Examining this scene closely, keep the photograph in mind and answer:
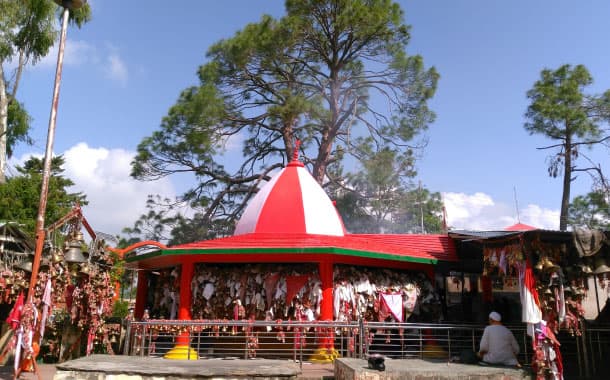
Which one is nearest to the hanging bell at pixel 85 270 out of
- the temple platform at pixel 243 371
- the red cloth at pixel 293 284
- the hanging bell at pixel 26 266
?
the hanging bell at pixel 26 266

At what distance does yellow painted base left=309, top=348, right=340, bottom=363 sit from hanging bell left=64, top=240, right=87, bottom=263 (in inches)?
212

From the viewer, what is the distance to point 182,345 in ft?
35.1

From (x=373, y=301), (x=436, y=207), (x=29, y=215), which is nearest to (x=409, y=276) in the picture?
(x=373, y=301)

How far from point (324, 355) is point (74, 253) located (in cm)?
577

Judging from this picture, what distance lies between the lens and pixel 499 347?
8.35m

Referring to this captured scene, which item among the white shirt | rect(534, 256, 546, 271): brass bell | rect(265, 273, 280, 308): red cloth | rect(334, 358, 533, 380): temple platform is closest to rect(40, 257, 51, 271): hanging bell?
rect(265, 273, 280, 308): red cloth

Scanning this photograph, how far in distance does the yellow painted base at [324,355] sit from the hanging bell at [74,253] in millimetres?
5392

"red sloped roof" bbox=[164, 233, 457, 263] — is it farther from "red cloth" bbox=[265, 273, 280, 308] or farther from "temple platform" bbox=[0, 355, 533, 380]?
"temple platform" bbox=[0, 355, 533, 380]

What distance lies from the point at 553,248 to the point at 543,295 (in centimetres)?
95

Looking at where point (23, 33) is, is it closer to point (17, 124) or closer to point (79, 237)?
point (17, 124)

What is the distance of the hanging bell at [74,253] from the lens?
9445 mm

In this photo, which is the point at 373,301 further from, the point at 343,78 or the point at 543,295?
the point at 343,78

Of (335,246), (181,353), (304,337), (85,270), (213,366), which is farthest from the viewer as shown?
(335,246)

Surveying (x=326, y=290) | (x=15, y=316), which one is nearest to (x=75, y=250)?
(x=15, y=316)
